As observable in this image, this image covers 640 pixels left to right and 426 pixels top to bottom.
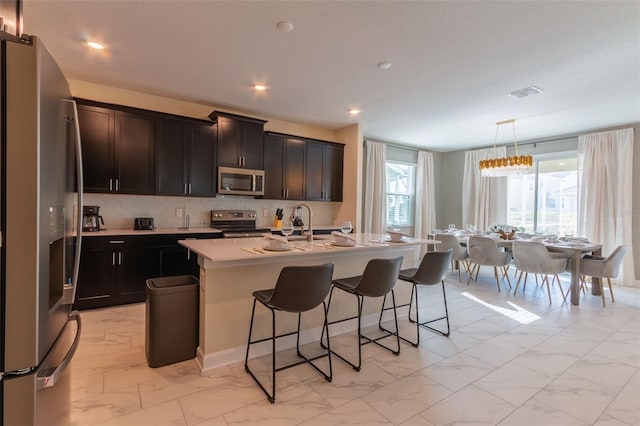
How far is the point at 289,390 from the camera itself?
7.16 ft

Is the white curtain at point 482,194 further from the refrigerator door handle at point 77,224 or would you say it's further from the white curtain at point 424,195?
the refrigerator door handle at point 77,224

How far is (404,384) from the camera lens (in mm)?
2277

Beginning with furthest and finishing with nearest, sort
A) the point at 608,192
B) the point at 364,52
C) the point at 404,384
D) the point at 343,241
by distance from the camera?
the point at 608,192 < the point at 364,52 < the point at 343,241 < the point at 404,384

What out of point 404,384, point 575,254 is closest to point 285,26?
point 404,384

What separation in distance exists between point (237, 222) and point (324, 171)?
1817mm

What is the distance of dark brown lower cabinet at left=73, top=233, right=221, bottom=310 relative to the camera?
11.7 ft

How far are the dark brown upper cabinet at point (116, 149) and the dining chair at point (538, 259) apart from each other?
5.23 m

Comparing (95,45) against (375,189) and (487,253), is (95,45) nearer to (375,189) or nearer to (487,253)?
(375,189)

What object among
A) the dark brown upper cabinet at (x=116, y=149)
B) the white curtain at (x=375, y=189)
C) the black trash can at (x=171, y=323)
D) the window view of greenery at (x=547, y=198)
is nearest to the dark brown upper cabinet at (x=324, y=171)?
the white curtain at (x=375, y=189)

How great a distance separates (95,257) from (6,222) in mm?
3096

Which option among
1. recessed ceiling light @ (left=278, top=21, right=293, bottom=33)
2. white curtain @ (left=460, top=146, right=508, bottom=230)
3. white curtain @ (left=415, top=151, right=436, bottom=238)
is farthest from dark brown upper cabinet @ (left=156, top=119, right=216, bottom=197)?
white curtain @ (left=460, top=146, right=508, bottom=230)

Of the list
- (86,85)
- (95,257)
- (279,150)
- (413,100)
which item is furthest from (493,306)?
(86,85)

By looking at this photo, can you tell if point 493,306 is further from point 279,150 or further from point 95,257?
point 95,257

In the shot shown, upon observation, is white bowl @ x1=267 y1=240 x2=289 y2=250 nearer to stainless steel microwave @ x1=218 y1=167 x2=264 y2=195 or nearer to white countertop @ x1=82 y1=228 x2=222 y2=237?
white countertop @ x1=82 y1=228 x2=222 y2=237
